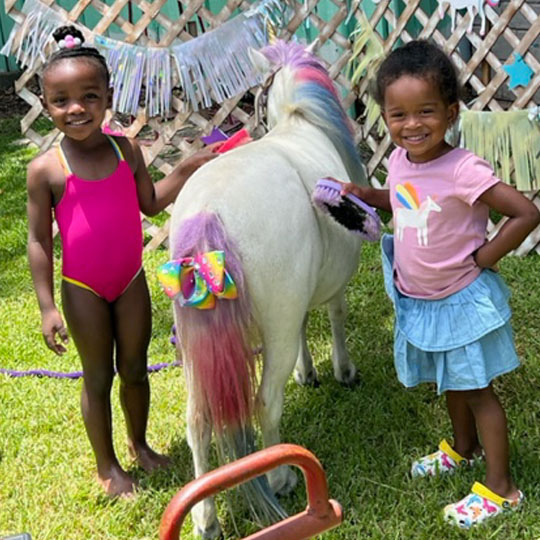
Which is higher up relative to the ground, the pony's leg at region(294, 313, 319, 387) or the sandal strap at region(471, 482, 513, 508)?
the sandal strap at region(471, 482, 513, 508)

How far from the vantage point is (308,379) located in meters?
2.87

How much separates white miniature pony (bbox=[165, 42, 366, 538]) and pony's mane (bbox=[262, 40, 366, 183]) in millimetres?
323

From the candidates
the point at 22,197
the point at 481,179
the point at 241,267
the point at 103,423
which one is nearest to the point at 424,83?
the point at 481,179

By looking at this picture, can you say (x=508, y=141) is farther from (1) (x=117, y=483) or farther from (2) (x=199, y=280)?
(1) (x=117, y=483)

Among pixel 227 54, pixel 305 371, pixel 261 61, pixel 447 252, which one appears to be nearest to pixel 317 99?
pixel 261 61

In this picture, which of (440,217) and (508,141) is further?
(508,141)

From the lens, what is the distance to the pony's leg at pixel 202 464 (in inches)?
78.8

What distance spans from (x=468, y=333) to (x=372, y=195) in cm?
46

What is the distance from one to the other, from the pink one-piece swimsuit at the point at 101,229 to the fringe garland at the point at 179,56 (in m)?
1.88

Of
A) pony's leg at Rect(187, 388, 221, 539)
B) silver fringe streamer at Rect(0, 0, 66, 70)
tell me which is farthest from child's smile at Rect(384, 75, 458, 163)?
silver fringe streamer at Rect(0, 0, 66, 70)

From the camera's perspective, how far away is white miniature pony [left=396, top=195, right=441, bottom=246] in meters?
1.94

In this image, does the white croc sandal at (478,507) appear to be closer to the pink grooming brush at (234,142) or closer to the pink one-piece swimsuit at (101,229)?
the pink one-piece swimsuit at (101,229)

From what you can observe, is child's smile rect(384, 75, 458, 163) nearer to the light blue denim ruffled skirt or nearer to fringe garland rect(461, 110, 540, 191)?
the light blue denim ruffled skirt

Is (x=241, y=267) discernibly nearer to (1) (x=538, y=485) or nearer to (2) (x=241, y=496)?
(2) (x=241, y=496)
